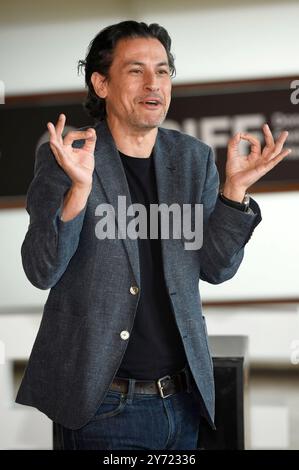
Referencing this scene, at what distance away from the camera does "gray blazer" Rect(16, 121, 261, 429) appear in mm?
1285

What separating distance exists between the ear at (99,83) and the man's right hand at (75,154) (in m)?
0.23

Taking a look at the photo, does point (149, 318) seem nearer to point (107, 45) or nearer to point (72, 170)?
point (72, 170)

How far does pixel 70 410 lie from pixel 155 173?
1.65 ft

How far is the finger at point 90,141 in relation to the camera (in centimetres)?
132

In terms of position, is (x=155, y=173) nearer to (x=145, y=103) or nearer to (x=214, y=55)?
(x=145, y=103)

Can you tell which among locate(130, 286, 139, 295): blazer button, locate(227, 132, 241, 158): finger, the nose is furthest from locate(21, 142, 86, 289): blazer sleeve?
locate(227, 132, 241, 158): finger

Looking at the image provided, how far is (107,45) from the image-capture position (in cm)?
150

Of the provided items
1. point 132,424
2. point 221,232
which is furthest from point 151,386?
point 221,232

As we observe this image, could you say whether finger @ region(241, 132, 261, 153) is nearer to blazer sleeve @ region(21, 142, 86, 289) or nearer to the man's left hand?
the man's left hand

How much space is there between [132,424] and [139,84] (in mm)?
698

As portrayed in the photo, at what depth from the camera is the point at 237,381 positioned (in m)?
2.02

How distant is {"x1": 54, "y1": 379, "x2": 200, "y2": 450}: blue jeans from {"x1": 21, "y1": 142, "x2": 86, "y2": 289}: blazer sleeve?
0.26 meters

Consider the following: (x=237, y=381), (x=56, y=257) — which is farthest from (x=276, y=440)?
(x=56, y=257)

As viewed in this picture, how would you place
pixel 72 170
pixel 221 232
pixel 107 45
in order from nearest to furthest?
pixel 72 170 → pixel 221 232 → pixel 107 45
